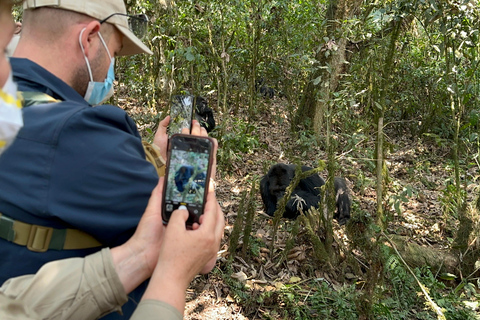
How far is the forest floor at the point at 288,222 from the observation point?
292 centimetres

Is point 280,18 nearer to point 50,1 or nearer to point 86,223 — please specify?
point 50,1

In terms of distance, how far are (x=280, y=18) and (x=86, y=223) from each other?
21.1ft

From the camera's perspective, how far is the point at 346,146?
490 centimetres

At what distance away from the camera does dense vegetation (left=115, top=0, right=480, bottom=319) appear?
2.99 meters

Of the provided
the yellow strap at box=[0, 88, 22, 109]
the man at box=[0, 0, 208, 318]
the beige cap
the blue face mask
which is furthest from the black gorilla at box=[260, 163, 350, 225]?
the yellow strap at box=[0, 88, 22, 109]

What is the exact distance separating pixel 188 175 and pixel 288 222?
3445mm

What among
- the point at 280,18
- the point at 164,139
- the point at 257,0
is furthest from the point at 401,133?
the point at 164,139

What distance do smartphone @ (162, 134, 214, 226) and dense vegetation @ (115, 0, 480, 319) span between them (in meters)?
1.79

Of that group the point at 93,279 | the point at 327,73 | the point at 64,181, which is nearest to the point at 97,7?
the point at 64,181

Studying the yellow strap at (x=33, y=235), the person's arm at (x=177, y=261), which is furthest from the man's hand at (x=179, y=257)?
the yellow strap at (x=33, y=235)

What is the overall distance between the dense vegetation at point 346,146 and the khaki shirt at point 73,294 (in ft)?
6.20

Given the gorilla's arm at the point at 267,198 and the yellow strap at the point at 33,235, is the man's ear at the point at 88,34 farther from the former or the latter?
the gorilla's arm at the point at 267,198

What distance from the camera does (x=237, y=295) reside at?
292 centimetres

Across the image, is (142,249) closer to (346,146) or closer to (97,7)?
(97,7)
